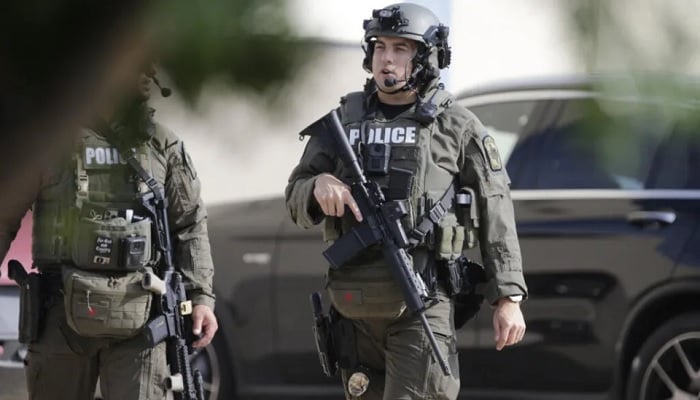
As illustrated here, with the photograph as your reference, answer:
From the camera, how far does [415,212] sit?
438cm

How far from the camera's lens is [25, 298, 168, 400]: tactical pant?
4523 mm

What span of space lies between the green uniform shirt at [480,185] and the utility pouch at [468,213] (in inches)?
0.7

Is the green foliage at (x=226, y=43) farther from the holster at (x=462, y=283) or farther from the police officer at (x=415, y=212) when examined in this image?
the holster at (x=462, y=283)

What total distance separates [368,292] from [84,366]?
0.94 metres

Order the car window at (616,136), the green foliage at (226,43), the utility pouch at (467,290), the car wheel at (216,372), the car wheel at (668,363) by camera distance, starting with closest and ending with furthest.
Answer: the green foliage at (226,43) < the car window at (616,136) < the utility pouch at (467,290) < the car wheel at (668,363) < the car wheel at (216,372)

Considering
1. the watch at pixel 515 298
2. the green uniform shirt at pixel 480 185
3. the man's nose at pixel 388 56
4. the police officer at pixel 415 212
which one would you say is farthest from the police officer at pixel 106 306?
the watch at pixel 515 298

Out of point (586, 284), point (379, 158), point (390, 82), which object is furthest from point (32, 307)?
point (586, 284)

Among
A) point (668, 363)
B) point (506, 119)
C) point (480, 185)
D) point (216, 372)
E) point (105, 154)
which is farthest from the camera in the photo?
point (216, 372)

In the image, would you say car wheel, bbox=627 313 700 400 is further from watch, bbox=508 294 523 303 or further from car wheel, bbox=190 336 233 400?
car wheel, bbox=190 336 233 400

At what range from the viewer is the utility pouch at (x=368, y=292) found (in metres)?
4.34

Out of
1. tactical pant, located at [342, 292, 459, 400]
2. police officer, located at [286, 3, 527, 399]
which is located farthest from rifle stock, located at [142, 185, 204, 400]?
tactical pant, located at [342, 292, 459, 400]

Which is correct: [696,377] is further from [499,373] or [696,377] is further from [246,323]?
[246,323]

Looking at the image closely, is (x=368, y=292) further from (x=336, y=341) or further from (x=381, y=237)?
(x=336, y=341)

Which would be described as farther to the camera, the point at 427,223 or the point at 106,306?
the point at 106,306
